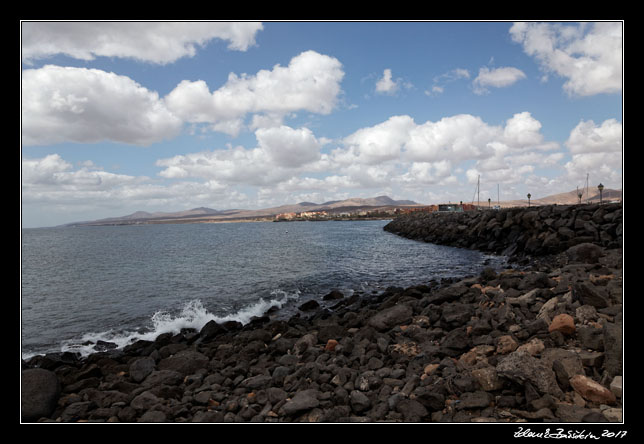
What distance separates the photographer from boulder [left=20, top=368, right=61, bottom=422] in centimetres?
673

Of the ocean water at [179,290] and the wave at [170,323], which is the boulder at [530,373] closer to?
the ocean water at [179,290]

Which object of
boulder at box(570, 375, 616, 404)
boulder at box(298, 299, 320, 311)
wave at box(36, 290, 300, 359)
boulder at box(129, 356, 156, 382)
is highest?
boulder at box(570, 375, 616, 404)

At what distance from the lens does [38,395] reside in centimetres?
688

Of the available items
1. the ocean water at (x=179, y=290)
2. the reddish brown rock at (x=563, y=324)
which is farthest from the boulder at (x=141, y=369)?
the reddish brown rock at (x=563, y=324)

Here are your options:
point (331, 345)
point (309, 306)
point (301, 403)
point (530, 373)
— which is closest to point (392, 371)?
point (301, 403)

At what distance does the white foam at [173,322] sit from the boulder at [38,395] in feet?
15.1

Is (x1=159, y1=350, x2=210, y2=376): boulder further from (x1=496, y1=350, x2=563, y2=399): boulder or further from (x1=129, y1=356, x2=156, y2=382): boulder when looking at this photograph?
(x1=496, y1=350, x2=563, y2=399): boulder

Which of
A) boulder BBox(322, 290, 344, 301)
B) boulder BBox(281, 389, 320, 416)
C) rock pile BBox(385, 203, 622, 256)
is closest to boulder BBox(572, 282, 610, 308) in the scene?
boulder BBox(281, 389, 320, 416)

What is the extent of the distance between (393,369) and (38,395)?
7927 mm

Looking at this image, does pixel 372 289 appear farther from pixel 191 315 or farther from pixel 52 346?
pixel 52 346

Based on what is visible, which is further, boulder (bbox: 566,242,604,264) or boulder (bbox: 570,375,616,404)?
boulder (bbox: 566,242,604,264)

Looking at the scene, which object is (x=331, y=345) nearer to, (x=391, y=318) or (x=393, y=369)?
(x=391, y=318)

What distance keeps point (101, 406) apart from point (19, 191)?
5.10 metres

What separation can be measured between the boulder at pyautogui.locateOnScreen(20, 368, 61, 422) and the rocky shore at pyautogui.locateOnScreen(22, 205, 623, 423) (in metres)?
0.02
